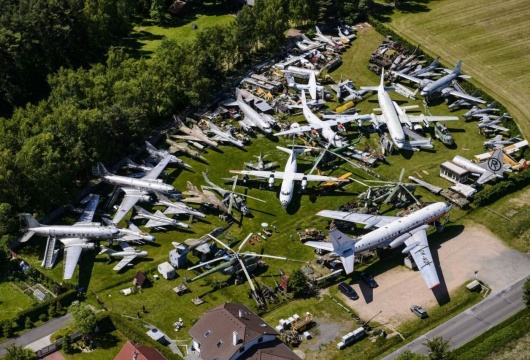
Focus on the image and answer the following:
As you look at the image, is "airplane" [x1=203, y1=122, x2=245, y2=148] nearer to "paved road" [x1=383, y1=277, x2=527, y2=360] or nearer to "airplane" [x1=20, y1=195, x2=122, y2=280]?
"airplane" [x1=20, y1=195, x2=122, y2=280]

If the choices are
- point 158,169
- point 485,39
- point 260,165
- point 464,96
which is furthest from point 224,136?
point 485,39

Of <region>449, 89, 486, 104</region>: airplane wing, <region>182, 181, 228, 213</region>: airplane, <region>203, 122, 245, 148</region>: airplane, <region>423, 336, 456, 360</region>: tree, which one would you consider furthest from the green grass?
<region>449, 89, 486, 104</region>: airplane wing

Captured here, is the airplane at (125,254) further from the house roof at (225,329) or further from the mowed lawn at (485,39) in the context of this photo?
the mowed lawn at (485,39)

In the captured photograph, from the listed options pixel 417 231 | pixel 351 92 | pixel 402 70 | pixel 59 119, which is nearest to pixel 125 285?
pixel 59 119

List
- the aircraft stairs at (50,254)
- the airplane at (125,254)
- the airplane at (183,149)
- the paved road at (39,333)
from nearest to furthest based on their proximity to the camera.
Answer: the paved road at (39,333)
the aircraft stairs at (50,254)
the airplane at (125,254)
the airplane at (183,149)

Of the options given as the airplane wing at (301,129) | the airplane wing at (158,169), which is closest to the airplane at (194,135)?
the airplane wing at (158,169)

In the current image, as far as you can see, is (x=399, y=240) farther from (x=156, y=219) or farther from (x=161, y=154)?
(x=161, y=154)
